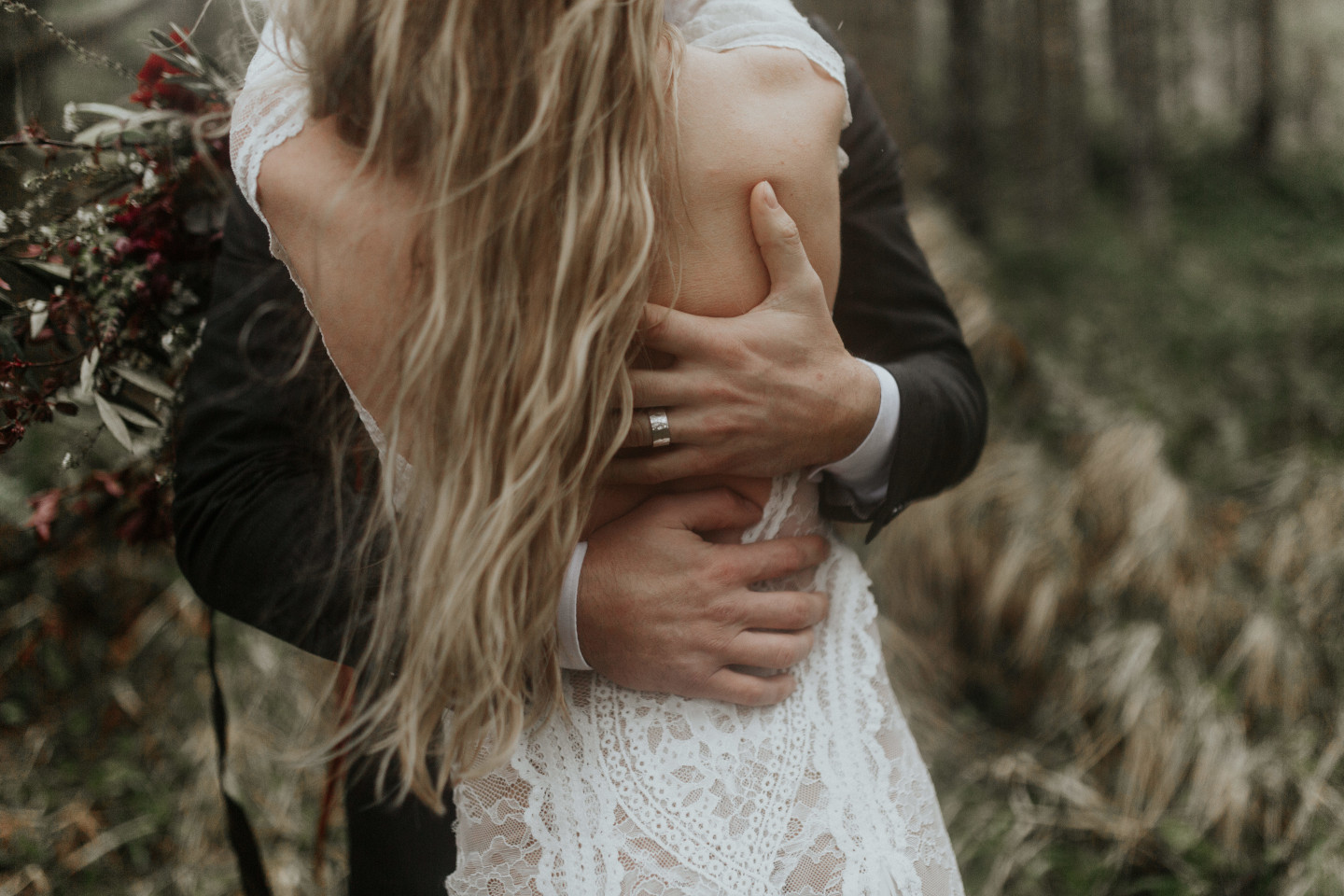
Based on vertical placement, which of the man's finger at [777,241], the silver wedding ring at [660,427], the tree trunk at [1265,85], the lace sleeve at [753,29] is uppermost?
the lace sleeve at [753,29]

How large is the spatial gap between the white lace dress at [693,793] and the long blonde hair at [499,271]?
0.25ft

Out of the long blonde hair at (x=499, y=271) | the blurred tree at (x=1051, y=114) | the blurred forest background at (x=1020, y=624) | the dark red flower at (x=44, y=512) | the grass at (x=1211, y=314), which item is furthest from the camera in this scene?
the blurred tree at (x=1051, y=114)

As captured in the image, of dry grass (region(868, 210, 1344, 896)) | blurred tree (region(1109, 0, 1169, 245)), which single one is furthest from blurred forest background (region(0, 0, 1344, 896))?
blurred tree (region(1109, 0, 1169, 245))

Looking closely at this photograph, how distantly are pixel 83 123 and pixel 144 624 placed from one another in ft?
5.45

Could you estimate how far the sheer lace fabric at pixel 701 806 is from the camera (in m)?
0.78

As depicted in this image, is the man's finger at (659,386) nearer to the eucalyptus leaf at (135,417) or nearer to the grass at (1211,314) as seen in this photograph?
the eucalyptus leaf at (135,417)

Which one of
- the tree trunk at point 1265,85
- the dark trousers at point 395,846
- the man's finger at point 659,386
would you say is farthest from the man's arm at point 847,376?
the tree trunk at point 1265,85

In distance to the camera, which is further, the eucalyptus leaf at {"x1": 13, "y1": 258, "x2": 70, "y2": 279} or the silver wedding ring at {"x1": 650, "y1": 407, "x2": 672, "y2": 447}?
the eucalyptus leaf at {"x1": 13, "y1": 258, "x2": 70, "y2": 279}

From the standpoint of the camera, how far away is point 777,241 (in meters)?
0.79

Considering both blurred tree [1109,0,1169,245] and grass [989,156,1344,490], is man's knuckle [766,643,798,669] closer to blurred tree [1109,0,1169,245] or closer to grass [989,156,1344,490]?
grass [989,156,1344,490]

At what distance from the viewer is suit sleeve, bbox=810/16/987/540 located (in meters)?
0.99

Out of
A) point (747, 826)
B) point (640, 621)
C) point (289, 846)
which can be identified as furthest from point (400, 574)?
point (289, 846)

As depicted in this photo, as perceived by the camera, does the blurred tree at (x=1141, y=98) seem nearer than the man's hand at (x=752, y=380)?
No

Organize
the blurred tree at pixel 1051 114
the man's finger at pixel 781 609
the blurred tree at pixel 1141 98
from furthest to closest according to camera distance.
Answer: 1. the blurred tree at pixel 1141 98
2. the blurred tree at pixel 1051 114
3. the man's finger at pixel 781 609
